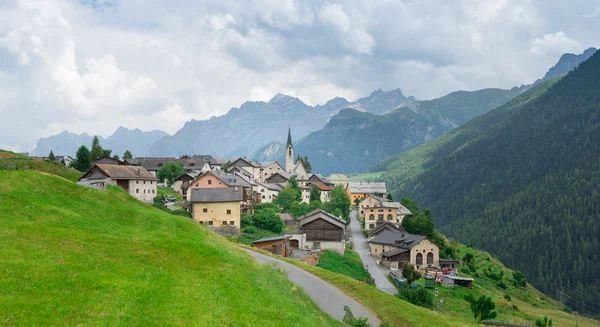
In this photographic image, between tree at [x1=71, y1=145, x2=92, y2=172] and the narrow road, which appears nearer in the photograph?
the narrow road

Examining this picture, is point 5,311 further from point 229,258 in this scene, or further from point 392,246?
point 392,246

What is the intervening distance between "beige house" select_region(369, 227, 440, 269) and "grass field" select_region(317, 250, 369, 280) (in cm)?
949

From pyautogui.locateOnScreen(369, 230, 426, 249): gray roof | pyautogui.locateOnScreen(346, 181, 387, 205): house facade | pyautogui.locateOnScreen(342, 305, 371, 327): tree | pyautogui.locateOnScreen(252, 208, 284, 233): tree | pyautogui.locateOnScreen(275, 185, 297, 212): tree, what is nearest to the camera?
pyautogui.locateOnScreen(342, 305, 371, 327): tree

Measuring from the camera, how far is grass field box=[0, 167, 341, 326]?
19078 millimetres

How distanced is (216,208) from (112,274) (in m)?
48.9

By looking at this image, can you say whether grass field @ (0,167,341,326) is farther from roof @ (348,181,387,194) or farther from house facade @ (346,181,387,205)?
house facade @ (346,181,387,205)

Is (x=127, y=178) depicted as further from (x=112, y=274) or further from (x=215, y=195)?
(x=112, y=274)

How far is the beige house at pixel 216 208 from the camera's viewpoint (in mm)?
71375

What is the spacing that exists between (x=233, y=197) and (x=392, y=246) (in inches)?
1486

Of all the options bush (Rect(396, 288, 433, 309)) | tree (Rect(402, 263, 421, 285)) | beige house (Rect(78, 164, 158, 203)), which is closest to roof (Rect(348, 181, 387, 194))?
tree (Rect(402, 263, 421, 285))

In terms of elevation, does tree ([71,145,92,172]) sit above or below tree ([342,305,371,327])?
above

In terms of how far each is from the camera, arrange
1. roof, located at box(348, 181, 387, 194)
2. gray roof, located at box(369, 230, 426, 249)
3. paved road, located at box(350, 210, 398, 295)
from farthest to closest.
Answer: roof, located at box(348, 181, 387, 194) < gray roof, located at box(369, 230, 426, 249) < paved road, located at box(350, 210, 398, 295)

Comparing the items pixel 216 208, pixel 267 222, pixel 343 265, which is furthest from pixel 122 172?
pixel 343 265

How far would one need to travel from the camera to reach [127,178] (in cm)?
7925
